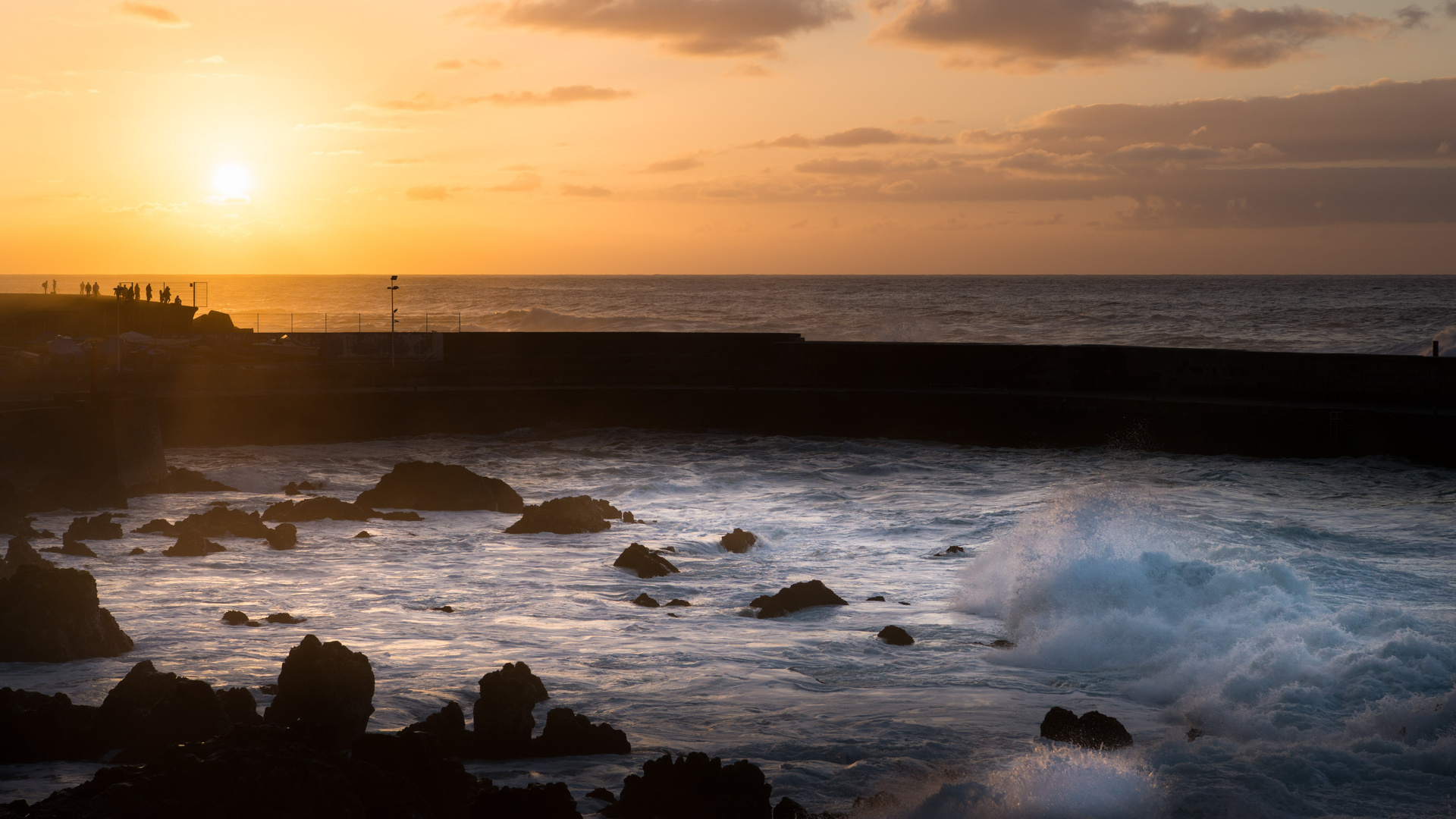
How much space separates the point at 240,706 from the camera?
20.8ft

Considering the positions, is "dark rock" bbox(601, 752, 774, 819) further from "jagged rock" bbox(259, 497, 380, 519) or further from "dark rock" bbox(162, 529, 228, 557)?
"jagged rock" bbox(259, 497, 380, 519)

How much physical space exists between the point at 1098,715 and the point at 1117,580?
3735 millimetres

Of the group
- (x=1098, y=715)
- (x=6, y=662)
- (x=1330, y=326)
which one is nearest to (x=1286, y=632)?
(x=1098, y=715)

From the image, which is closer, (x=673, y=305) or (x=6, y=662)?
(x=6, y=662)

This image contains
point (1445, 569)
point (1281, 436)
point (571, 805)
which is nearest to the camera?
point (571, 805)

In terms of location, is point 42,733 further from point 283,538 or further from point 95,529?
point 95,529

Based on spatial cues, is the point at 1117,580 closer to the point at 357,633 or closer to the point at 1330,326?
the point at 357,633

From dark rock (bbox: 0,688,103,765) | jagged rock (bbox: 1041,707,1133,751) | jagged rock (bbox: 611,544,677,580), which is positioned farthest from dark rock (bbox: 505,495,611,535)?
jagged rock (bbox: 1041,707,1133,751)

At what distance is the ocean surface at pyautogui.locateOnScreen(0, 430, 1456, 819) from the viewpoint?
6.26 meters

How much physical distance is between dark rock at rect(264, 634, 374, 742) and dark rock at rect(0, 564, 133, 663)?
2769 mm

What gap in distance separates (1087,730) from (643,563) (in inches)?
244

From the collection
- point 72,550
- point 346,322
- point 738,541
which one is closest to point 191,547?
point 72,550

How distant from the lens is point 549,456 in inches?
871

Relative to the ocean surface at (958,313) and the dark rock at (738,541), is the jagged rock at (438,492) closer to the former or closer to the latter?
the dark rock at (738,541)
